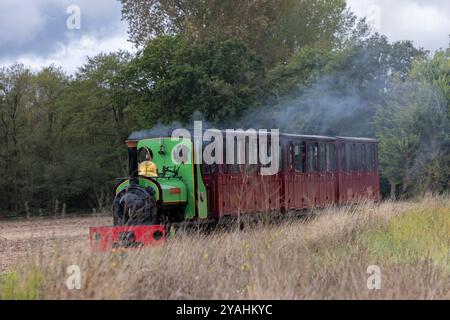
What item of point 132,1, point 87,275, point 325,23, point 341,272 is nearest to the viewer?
point 87,275

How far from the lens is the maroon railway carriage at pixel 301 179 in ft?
49.1

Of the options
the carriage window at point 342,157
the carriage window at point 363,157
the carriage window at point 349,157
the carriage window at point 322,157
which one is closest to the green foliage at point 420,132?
the carriage window at point 363,157

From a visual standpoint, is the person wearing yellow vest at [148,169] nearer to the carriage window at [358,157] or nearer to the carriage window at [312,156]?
the carriage window at [312,156]

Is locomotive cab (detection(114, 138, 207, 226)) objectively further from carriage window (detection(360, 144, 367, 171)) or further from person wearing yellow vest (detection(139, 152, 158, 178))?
carriage window (detection(360, 144, 367, 171))

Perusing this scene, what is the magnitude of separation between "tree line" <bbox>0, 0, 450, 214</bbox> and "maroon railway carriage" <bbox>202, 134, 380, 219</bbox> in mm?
→ 2185

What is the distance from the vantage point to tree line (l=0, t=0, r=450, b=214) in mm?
25062

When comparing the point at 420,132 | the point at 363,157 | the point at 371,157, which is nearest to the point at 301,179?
the point at 363,157

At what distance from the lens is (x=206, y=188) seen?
14.6 metres

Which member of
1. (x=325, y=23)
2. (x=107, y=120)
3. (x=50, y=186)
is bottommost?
(x=50, y=186)

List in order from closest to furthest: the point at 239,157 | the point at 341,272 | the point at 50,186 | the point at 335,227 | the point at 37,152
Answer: the point at 341,272 → the point at 335,227 → the point at 239,157 → the point at 50,186 → the point at 37,152

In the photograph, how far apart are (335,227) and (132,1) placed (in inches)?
1242

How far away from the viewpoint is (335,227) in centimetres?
1211

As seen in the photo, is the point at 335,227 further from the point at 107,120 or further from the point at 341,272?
the point at 107,120

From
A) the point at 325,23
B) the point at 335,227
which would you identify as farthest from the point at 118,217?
the point at 325,23
